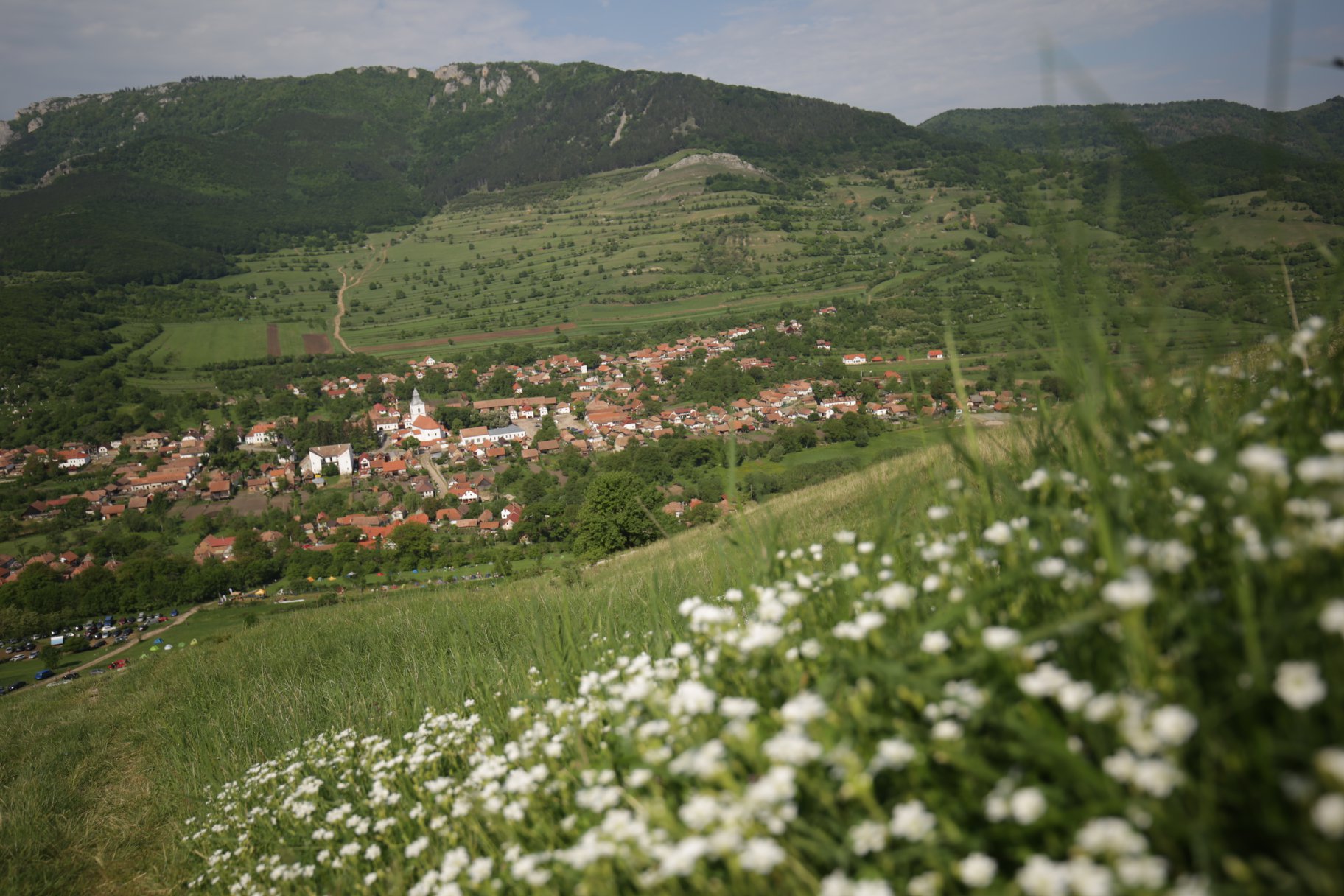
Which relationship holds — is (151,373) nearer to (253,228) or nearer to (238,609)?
(238,609)

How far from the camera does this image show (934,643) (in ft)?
5.05

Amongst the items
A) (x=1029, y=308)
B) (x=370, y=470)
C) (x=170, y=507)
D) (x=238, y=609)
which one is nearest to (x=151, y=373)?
(x=170, y=507)

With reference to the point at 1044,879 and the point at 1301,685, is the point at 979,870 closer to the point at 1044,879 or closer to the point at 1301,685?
the point at 1044,879

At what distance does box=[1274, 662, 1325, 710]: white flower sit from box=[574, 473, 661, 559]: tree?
27492 millimetres

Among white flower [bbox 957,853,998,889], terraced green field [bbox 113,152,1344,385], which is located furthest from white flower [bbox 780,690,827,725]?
terraced green field [bbox 113,152,1344,385]

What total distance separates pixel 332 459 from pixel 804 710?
91.2m

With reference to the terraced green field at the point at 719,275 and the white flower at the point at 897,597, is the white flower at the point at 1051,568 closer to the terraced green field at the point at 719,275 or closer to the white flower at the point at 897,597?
the white flower at the point at 897,597

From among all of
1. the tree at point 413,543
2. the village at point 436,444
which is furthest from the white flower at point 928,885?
the tree at point 413,543

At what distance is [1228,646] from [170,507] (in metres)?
91.6

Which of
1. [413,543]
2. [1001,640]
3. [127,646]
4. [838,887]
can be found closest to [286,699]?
[838,887]

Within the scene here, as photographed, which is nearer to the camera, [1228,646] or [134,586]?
[1228,646]

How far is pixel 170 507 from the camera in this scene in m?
75.5

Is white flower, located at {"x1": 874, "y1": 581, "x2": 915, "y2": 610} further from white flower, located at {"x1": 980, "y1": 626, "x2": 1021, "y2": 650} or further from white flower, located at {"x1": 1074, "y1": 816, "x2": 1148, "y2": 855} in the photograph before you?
white flower, located at {"x1": 1074, "y1": 816, "x2": 1148, "y2": 855}

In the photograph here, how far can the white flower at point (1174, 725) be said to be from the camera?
1.04m
